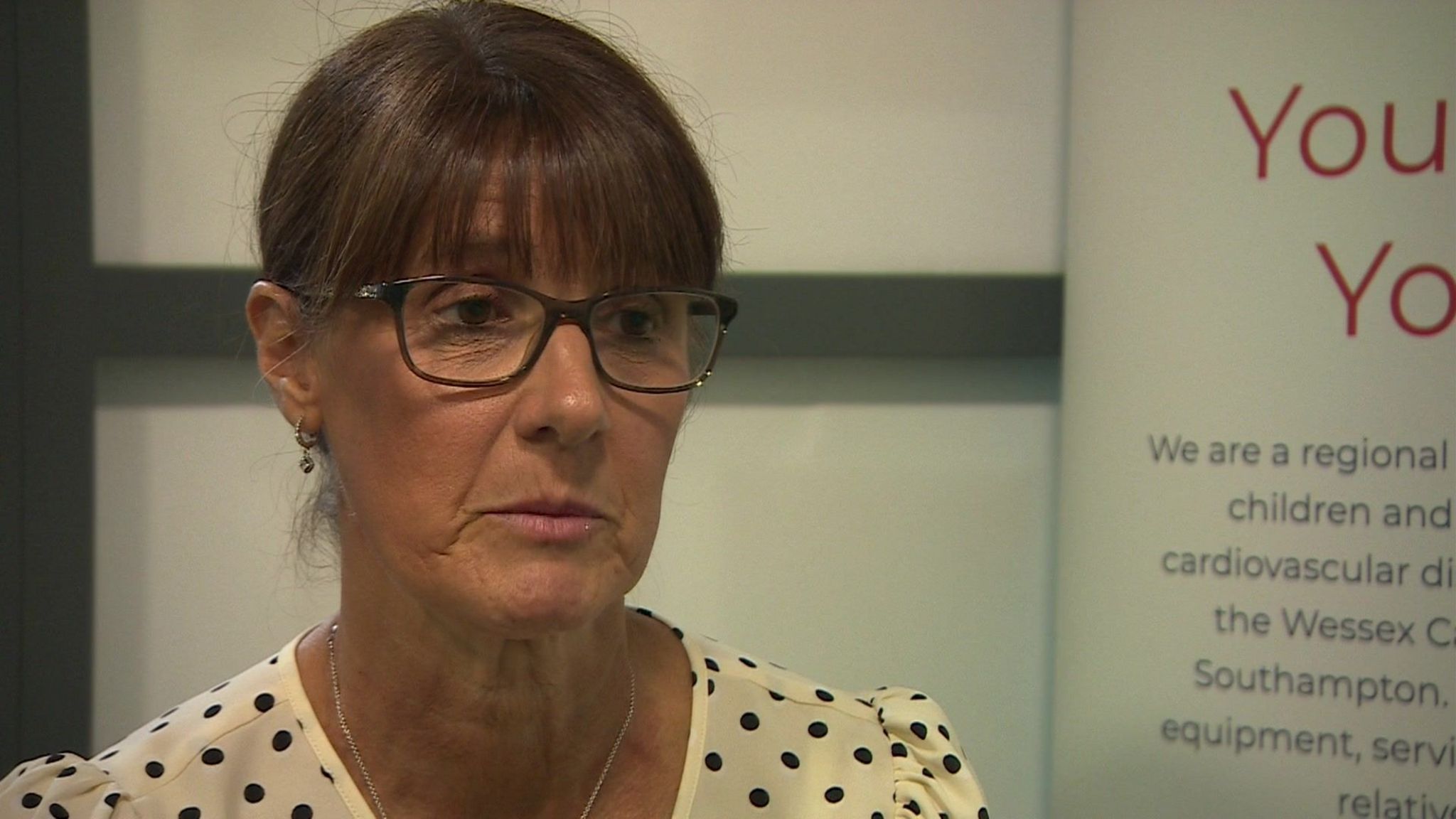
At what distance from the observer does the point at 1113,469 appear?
1.59m

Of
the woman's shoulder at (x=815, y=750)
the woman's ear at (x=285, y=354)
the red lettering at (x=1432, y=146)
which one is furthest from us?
the red lettering at (x=1432, y=146)

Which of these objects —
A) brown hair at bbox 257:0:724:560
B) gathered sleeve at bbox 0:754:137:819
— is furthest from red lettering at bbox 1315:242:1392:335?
gathered sleeve at bbox 0:754:137:819

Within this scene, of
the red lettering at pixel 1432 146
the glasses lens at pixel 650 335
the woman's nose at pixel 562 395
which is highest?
the red lettering at pixel 1432 146

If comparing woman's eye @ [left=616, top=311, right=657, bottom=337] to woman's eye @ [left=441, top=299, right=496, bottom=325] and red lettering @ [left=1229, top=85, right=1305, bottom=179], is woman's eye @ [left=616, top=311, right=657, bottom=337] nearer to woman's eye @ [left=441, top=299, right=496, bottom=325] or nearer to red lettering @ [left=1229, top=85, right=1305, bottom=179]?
woman's eye @ [left=441, top=299, right=496, bottom=325]

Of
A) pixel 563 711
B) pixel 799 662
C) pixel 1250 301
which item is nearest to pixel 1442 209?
pixel 1250 301

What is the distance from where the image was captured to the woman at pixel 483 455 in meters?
0.94

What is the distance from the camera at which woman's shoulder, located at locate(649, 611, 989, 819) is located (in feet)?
3.74

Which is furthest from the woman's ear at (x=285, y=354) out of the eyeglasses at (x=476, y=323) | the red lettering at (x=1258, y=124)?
the red lettering at (x=1258, y=124)

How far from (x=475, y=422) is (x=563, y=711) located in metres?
0.30

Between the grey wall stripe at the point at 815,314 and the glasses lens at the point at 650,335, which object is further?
the grey wall stripe at the point at 815,314

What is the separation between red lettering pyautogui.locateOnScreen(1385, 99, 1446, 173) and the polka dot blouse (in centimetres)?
84

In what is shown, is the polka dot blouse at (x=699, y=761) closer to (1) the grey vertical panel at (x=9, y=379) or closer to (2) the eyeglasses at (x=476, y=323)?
(2) the eyeglasses at (x=476, y=323)

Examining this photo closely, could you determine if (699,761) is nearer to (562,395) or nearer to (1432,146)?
(562,395)

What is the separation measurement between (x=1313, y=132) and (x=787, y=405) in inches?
30.1
